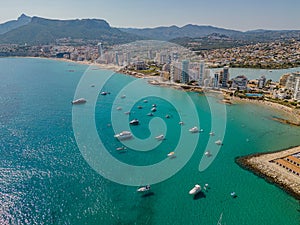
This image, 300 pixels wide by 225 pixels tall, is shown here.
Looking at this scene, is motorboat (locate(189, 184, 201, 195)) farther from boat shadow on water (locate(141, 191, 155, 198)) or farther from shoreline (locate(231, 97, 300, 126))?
shoreline (locate(231, 97, 300, 126))

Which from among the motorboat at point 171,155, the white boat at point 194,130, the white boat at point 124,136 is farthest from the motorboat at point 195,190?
the white boat at point 194,130

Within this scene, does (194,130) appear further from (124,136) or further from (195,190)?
(195,190)

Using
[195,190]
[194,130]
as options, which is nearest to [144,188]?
[195,190]

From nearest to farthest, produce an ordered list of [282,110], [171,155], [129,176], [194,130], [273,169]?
[129,176] → [273,169] → [171,155] → [194,130] → [282,110]

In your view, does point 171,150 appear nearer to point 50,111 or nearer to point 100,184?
point 100,184

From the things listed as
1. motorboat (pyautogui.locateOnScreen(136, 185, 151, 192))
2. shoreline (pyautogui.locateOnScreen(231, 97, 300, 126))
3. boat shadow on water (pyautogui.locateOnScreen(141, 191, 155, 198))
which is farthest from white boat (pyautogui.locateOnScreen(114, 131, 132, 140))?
shoreline (pyautogui.locateOnScreen(231, 97, 300, 126))

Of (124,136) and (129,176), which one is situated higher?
(124,136)
